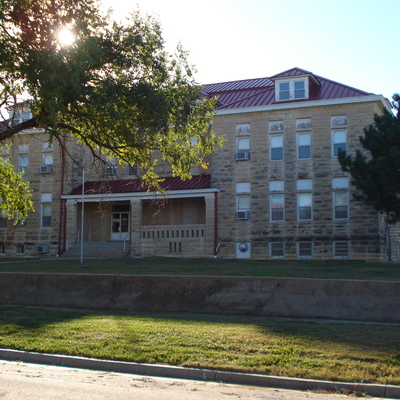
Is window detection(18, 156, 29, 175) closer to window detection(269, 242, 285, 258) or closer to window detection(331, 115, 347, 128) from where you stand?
window detection(269, 242, 285, 258)

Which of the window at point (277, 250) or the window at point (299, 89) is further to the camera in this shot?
the window at point (299, 89)

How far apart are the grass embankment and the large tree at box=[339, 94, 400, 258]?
38.4 feet

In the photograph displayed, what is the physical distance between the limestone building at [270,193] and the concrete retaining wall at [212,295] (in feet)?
46.6

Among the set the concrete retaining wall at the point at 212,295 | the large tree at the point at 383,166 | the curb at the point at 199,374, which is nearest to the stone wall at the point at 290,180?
the large tree at the point at 383,166

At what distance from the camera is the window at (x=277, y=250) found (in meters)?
32.2

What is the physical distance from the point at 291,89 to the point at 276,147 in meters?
3.56

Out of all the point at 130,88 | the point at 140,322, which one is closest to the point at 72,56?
the point at 130,88

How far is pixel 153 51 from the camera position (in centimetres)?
1884

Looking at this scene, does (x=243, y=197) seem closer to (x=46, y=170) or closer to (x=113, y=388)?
(x=46, y=170)

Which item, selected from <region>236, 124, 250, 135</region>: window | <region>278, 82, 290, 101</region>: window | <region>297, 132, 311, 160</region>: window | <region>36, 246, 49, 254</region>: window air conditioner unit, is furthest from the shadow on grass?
<region>36, 246, 49, 254</region>: window air conditioner unit

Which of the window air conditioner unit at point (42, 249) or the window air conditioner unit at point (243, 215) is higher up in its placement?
the window air conditioner unit at point (243, 215)

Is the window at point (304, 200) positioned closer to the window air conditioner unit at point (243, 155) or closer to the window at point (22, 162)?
the window air conditioner unit at point (243, 155)

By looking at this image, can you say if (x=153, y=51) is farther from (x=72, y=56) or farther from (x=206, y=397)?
(x=206, y=397)

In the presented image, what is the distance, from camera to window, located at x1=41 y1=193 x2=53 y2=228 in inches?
1497
